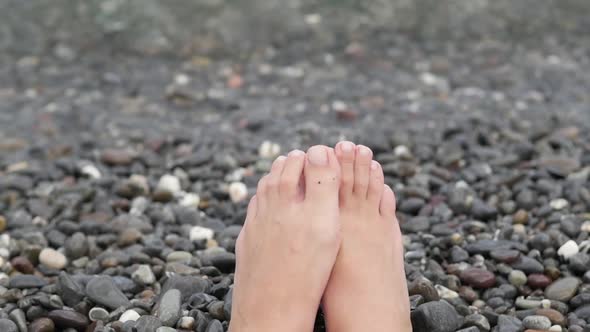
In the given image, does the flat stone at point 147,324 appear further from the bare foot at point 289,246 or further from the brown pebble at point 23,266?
the brown pebble at point 23,266

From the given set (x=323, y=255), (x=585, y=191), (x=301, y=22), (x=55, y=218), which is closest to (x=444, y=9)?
(x=301, y=22)

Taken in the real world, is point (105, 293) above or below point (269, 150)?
above

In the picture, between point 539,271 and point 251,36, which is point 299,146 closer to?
point 539,271

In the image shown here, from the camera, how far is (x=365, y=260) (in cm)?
198

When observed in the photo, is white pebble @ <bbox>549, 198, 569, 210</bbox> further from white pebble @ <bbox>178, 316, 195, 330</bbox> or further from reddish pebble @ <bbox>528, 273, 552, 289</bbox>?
white pebble @ <bbox>178, 316, 195, 330</bbox>

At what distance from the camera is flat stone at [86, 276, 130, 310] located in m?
2.13

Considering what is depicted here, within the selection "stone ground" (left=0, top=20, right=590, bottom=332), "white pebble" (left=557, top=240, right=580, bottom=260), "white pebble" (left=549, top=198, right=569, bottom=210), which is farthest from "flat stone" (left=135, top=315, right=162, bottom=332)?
"white pebble" (left=549, top=198, right=569, bottom=210)

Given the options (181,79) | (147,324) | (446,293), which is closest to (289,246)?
(147,324)

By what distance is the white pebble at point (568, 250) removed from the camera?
2.36m

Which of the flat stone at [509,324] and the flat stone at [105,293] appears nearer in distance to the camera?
the flat stone at [509,324]

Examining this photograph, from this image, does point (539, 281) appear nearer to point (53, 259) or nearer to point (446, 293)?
point (446, 293)

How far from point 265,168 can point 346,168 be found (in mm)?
1236

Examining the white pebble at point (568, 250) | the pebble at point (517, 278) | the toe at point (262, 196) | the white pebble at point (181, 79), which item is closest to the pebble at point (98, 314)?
the toe at point (262, 196)

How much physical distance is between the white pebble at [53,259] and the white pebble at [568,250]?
59.7 inches
